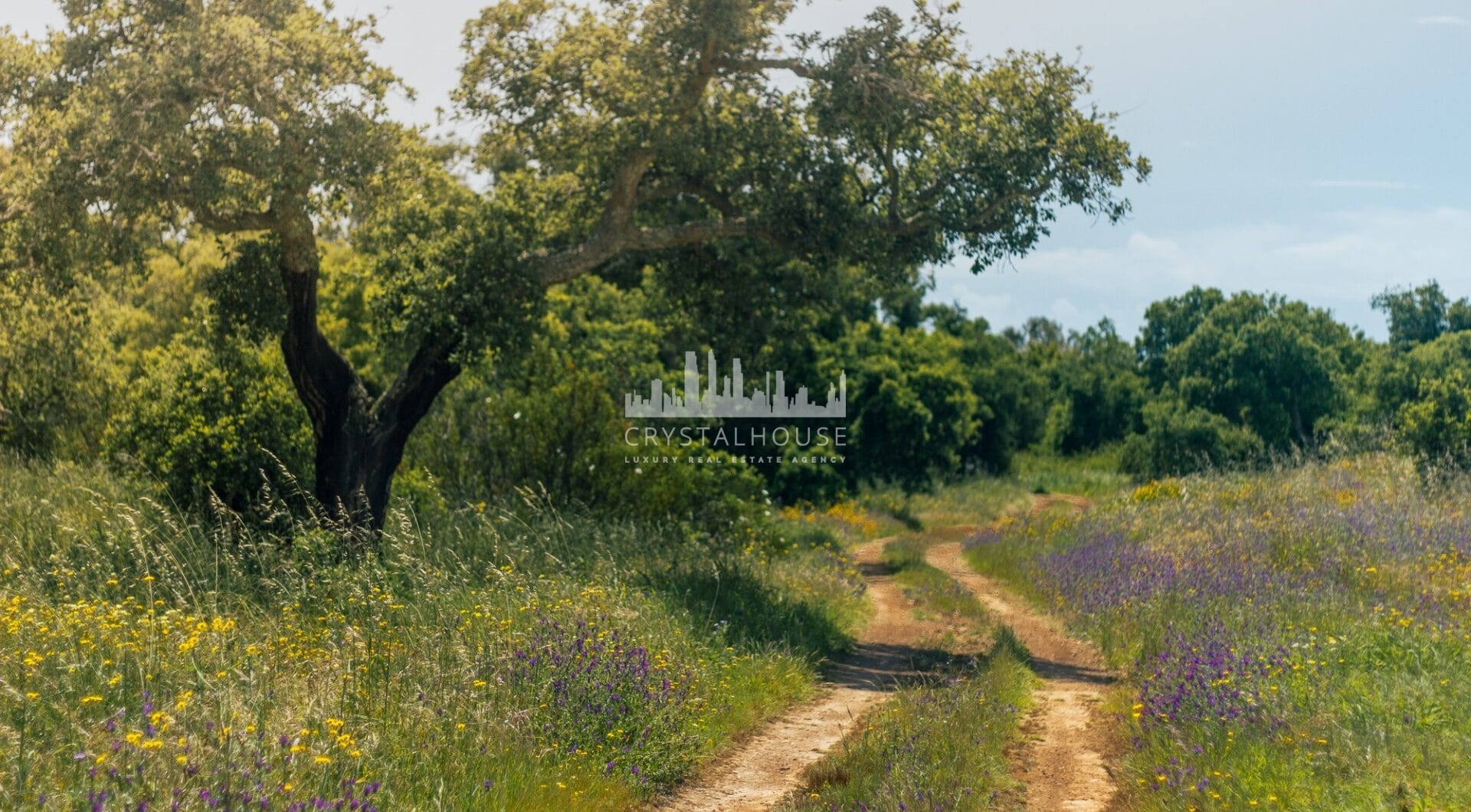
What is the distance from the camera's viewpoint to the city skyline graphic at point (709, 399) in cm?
2458

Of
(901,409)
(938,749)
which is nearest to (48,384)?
(938,749)

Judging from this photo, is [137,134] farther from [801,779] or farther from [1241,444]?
[1241,444]

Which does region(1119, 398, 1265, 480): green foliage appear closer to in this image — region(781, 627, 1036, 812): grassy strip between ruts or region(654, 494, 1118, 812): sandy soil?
region(654, 494, 1118, 812): sandy soil

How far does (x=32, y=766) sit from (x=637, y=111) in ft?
35.8

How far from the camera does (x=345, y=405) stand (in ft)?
49.2

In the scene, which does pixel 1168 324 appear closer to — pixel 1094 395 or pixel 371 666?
pixel 1094 395

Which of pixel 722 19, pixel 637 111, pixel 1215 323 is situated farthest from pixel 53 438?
pixel 1215 323

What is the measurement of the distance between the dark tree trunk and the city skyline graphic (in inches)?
234

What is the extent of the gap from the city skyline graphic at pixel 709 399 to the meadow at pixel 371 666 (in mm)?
8157

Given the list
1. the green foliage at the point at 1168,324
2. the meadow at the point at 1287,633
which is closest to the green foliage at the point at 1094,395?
the green foliage at the point at 1168,324

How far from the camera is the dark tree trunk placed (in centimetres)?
1474

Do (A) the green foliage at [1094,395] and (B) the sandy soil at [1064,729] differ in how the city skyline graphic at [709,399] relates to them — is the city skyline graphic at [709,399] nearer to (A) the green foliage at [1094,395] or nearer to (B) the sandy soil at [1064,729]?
(B) the sandy soil at [1064,729]

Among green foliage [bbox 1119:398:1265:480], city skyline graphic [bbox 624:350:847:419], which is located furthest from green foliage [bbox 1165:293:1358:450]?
city skyline graphic [bbox 624:350:847:419]

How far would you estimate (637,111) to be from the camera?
14773 millimetres
